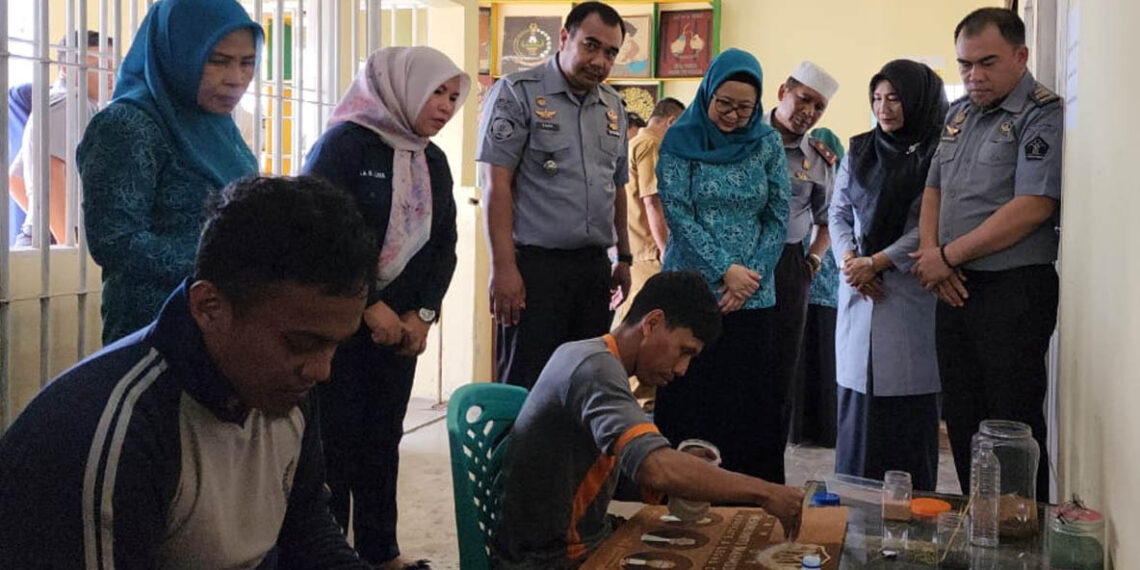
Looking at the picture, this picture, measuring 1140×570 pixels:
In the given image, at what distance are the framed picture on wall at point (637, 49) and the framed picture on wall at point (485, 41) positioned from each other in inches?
36.6

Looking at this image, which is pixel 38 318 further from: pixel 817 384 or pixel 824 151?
pixel 817 384

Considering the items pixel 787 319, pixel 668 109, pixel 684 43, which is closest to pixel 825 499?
pixel 787 319

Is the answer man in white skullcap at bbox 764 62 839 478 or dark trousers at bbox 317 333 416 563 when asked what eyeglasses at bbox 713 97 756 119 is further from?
dark trousers at bbox 317 333 416 563

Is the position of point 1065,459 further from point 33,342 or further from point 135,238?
point 33,342

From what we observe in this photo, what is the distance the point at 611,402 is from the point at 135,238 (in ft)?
3.13

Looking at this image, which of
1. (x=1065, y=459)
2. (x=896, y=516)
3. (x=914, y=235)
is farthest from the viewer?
(x=914, y=235)

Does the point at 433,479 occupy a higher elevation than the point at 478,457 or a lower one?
lower

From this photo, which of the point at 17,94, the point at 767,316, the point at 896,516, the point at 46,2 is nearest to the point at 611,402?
the point at 896,516

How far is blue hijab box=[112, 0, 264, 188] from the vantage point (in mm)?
2217

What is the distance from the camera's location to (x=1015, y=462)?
2152 millimetres

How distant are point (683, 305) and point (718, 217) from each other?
1115 mm

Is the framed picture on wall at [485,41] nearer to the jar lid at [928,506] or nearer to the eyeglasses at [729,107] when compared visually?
the eyeglasses at [729,107]

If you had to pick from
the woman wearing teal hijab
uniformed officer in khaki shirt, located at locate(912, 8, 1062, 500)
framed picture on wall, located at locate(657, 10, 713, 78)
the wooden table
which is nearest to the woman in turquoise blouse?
uniformed officer in khaki shirt, located at locate(912, 8, 1062, 500)

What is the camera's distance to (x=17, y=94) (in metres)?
3.37
